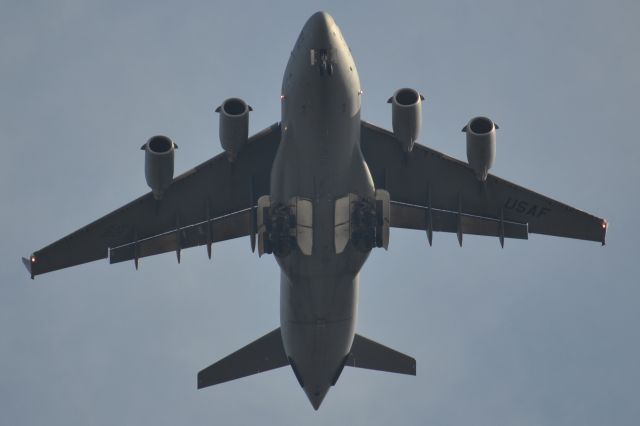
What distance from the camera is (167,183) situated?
77.2ft

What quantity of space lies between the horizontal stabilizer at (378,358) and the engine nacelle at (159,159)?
7.64 m

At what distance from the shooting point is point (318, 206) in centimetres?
2247

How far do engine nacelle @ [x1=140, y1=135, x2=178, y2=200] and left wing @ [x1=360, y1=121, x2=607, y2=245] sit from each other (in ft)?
16.9

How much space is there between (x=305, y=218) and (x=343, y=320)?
10.8 feet

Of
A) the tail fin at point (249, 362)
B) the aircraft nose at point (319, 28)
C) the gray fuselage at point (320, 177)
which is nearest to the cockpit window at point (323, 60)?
the gray fuselage at point (320, 177)

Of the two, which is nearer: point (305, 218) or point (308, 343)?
point (305, 218)

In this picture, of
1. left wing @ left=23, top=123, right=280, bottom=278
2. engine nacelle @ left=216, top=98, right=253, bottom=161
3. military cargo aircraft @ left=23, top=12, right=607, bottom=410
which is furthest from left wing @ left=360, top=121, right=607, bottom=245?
engine nacelle @ left=216, top=98, right=253, bottom=161

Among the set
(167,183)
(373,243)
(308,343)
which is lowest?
(308,343)

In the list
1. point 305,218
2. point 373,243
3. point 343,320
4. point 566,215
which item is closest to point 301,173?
point 305,218

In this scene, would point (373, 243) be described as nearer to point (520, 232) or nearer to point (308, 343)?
point (308, 343)

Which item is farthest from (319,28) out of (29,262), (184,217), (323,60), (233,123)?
(29,262)

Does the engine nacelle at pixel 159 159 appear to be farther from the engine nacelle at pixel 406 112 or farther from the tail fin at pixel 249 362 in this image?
the tail fin at pixel 249 362

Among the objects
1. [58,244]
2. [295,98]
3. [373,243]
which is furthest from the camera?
[58,244]

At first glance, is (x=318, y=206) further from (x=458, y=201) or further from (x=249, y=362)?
(x=249, y=362)
